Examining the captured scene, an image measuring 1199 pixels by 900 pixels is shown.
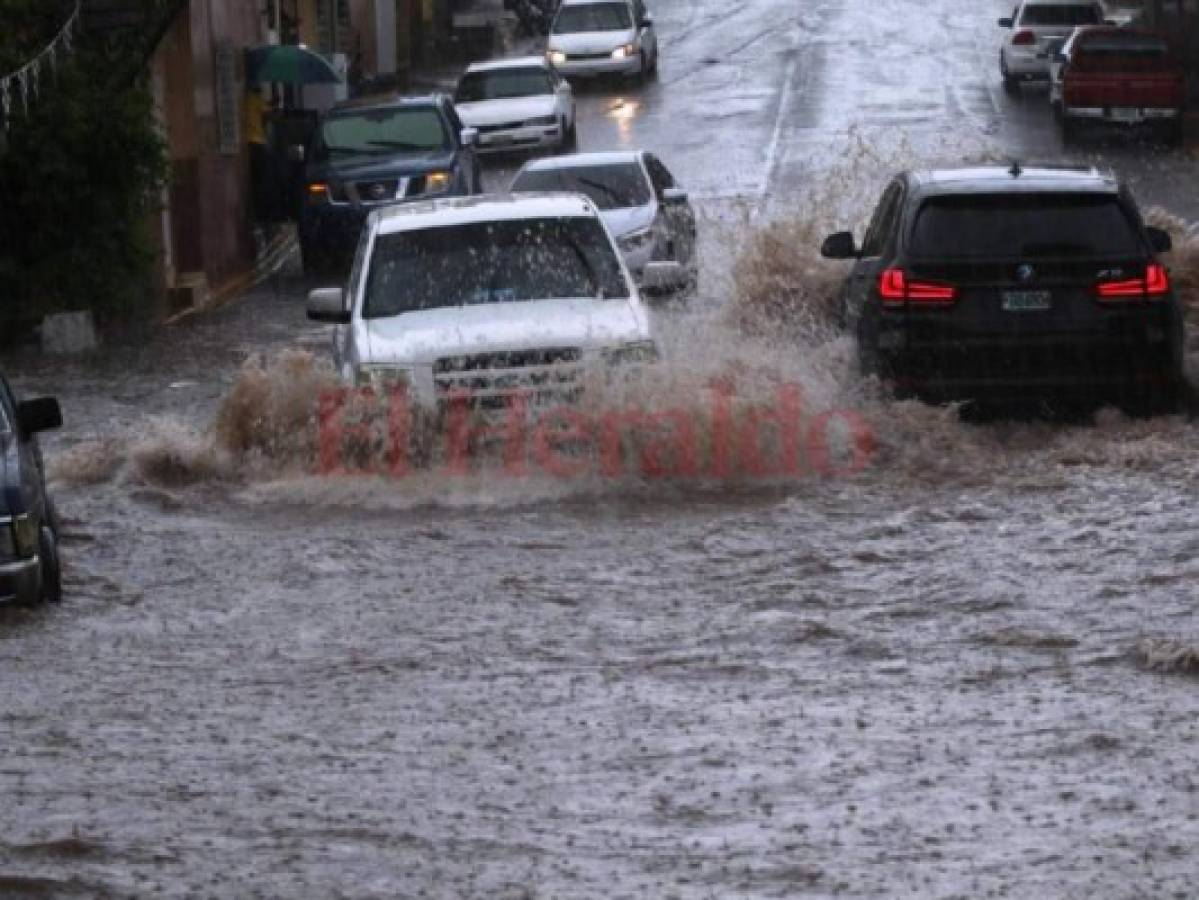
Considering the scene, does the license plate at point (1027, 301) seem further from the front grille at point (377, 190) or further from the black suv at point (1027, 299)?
the front grille at point (377, 190)

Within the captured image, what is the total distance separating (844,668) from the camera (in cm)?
1145

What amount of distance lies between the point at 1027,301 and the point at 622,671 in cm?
542

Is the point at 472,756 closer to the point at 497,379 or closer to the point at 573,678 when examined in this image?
the point at 573,678

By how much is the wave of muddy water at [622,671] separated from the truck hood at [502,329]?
1.84ft

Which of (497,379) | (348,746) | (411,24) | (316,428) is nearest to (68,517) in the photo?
(316,428)

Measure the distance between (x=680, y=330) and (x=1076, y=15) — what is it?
35027 millimetres

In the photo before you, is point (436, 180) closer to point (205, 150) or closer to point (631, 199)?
point (205, 150)

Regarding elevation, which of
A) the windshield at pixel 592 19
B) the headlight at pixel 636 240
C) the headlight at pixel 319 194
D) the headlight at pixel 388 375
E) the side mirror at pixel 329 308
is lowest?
the windshield at pixel 592 19

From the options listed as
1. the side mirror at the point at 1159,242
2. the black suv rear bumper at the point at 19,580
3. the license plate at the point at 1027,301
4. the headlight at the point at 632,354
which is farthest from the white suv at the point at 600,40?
the black suv rear bumper at the point at 19,580

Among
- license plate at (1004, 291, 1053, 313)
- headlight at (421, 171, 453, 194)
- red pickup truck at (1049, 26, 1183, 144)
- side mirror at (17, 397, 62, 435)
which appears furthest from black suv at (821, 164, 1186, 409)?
red pickup truck at (1049, 26, 1183, 144)

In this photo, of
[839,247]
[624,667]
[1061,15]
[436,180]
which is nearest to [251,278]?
[436,180]

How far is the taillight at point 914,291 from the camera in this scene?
52.9 feet

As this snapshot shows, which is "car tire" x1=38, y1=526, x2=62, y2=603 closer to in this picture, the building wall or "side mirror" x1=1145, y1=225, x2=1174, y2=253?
"side mirror" x1=1145, y1=225, x2=1174, y2=253

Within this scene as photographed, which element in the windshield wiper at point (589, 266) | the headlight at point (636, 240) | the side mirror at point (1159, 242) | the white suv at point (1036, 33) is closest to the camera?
the side mirror at point (1159, 242)
